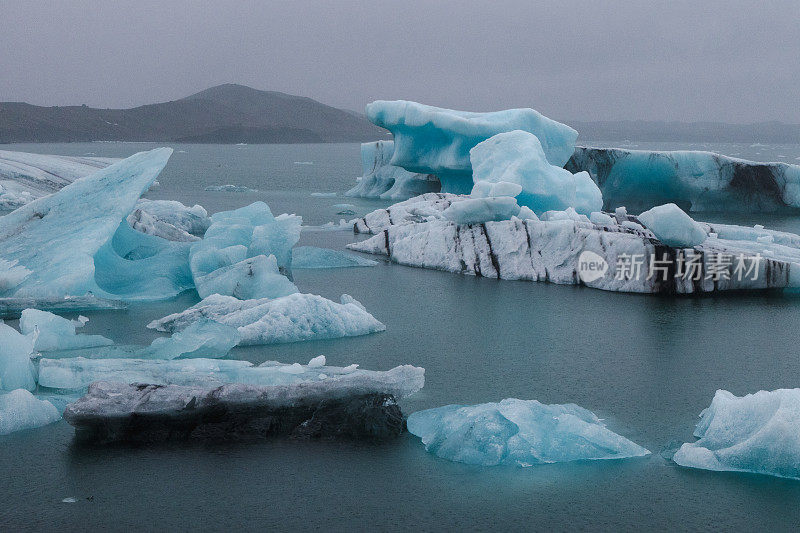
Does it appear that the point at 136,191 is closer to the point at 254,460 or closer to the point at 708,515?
the point at 254,460

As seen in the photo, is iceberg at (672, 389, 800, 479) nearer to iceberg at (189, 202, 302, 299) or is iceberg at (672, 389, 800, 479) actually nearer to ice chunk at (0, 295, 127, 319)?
iceberg at (189, 202, 302, 299)

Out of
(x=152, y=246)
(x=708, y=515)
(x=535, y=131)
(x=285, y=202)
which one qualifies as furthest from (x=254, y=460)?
(x=285, y=202)

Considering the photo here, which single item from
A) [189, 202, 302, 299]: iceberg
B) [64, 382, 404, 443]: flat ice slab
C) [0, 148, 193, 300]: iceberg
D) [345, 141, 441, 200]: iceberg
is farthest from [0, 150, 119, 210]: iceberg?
[64, 382, 404, 443]: flat ice slab

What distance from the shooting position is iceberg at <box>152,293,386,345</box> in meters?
6.45

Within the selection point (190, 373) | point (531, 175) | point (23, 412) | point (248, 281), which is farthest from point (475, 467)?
point (531, 175)

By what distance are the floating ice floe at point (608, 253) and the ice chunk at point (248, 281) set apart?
9.09 feet

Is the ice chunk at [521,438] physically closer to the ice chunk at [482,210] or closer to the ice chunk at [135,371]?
the ice chunk at [135,371]

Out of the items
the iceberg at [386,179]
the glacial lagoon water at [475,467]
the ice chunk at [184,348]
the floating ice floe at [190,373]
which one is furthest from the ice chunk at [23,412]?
the iceberg at [386,179]

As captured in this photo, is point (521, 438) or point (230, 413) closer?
point (521, 438)

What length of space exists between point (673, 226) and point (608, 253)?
0.84 metres

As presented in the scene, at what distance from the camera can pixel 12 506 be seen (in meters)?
3.58

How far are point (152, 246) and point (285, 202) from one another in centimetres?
1071

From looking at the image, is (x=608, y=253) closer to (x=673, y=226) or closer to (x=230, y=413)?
(x=673, y=226)

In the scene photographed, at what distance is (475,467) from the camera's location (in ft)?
13.2
